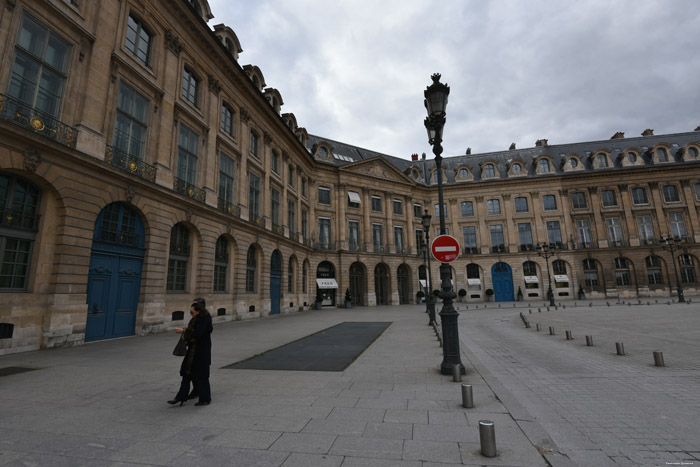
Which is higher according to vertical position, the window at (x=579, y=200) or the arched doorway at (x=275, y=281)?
the window at (x=579, y=200)

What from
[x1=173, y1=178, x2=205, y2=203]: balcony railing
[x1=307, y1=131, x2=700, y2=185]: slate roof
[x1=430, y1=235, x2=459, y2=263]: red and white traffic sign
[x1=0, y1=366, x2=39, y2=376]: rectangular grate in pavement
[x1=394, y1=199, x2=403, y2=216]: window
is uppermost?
[x1=307, y1=131, x2=700, y2=185]: slate roof

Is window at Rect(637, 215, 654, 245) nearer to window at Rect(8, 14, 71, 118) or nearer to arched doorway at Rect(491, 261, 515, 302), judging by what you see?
arched doorway at Rect(491, 261, 515, 302)

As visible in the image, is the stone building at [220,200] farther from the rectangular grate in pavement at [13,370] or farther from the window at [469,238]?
the rectangular grate in pavement at [13,370]

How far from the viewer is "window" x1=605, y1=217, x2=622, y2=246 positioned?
40500mm

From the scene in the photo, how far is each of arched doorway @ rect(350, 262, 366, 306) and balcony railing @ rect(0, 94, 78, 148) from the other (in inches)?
1162

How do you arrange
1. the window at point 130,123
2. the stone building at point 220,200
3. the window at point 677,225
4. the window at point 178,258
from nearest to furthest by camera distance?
the stone building at point 220,200, the window at point 130,123, the window at point 178,258, the window at point 677,225

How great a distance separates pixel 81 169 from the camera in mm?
11266

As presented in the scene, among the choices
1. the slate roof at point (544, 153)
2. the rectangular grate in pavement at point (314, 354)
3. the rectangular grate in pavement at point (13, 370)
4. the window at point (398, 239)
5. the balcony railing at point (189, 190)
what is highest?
the slate roof at point (544, 153)

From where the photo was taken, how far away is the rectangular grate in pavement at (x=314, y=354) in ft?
25.4

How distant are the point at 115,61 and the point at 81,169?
189 inches

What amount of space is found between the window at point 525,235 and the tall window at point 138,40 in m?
41.1

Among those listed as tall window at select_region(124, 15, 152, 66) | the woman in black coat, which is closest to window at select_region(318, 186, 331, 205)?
tall window at select_region(124, 15, 152, 66)

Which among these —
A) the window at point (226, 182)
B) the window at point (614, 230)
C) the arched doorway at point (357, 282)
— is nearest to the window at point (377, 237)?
the arched doorway at point (357, 282)

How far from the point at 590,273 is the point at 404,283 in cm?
2132
